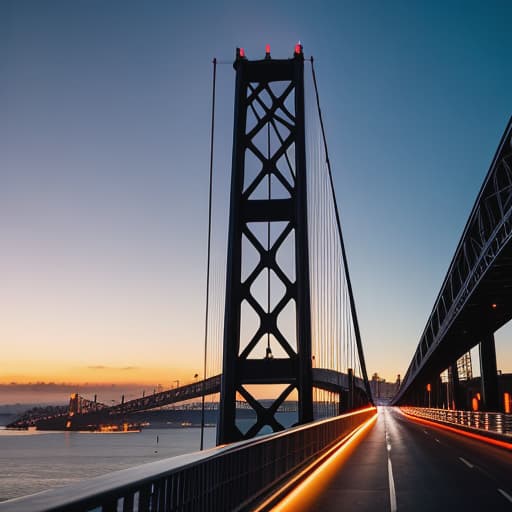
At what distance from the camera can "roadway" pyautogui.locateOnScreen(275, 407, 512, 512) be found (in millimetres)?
8867

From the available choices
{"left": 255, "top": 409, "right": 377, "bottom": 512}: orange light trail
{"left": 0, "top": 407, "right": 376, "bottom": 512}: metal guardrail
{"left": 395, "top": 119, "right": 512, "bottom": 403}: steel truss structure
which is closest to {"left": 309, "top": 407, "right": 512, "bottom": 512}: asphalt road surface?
{"left": 255, "top": 409, "right": 377, "bottom": 512}: orange light trail

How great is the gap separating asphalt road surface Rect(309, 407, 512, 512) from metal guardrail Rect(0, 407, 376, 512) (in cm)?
97

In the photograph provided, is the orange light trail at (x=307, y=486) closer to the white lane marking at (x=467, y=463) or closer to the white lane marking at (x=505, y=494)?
the white lane marking at (x=505, y=494)

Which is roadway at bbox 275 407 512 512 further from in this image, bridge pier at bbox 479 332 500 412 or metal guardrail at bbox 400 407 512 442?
bridge pier at bbox 479 332 500 412

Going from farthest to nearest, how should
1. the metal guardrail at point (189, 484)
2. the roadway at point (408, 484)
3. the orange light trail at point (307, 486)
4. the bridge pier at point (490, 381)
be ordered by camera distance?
the bridge pier at point (490, 381) → the roadway at point (408, 484) → the orange light trail at point (307, 486) → the metal guardrail at point (189, 484)

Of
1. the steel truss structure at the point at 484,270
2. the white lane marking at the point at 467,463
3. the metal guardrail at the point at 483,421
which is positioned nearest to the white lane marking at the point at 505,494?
the white lane marking at the point at 467,463

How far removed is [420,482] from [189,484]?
7.57 metres

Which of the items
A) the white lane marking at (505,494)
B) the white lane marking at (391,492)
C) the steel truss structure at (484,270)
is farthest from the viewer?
the steel truss structure at (484,270)

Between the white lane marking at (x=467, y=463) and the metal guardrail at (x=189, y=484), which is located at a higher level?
the metal guardrail at (x=189, y=484)

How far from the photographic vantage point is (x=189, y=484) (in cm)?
553

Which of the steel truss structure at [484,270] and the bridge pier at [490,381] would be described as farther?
the bridge pier at [490,381]

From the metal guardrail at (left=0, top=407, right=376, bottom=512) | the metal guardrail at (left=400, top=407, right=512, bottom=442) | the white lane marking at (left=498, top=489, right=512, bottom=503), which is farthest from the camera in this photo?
the metal guardrail at (left=400, top=407, right=512, bottom=442)

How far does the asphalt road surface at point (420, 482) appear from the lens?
8.91 metres

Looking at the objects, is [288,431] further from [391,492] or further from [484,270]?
[484,270]
